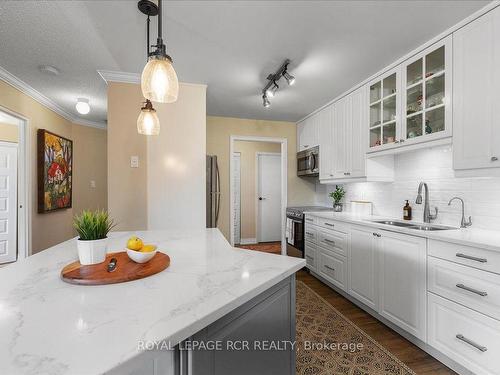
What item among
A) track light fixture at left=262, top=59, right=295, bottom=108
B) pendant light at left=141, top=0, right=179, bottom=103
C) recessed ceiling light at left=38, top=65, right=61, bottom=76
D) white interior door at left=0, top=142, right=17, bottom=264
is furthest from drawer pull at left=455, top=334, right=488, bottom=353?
white interior door at left=0, top=142, right=17, bottom=264

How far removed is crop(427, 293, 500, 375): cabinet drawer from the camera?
4.72 feet

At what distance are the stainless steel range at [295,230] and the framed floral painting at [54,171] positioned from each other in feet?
11.9

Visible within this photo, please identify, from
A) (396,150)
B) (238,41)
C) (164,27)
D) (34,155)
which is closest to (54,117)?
(34,155)

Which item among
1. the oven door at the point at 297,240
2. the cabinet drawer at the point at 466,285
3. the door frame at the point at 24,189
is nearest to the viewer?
the cabinet drawer at the point at 466,285

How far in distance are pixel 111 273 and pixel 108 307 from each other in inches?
11.2

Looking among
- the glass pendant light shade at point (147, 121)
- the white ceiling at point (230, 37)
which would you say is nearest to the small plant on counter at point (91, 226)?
the glass pendant light shade at point (147, 121)

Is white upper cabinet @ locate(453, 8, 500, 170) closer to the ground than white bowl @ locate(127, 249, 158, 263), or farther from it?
farther from it

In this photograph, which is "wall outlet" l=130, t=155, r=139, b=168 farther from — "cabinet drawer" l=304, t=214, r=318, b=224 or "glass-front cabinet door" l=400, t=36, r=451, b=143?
"glass-front cabinet door" l=400, t=36, r=451, b=143

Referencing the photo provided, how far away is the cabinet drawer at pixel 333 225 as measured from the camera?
2.74m

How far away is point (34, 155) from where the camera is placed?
11.3ft

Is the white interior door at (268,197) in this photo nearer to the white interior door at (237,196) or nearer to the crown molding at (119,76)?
the white interior door at (237,196)

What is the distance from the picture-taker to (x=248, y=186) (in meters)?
5.46

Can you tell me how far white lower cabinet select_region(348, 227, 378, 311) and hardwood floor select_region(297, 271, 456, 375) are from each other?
0.13 meters

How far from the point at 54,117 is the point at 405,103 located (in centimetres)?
479
